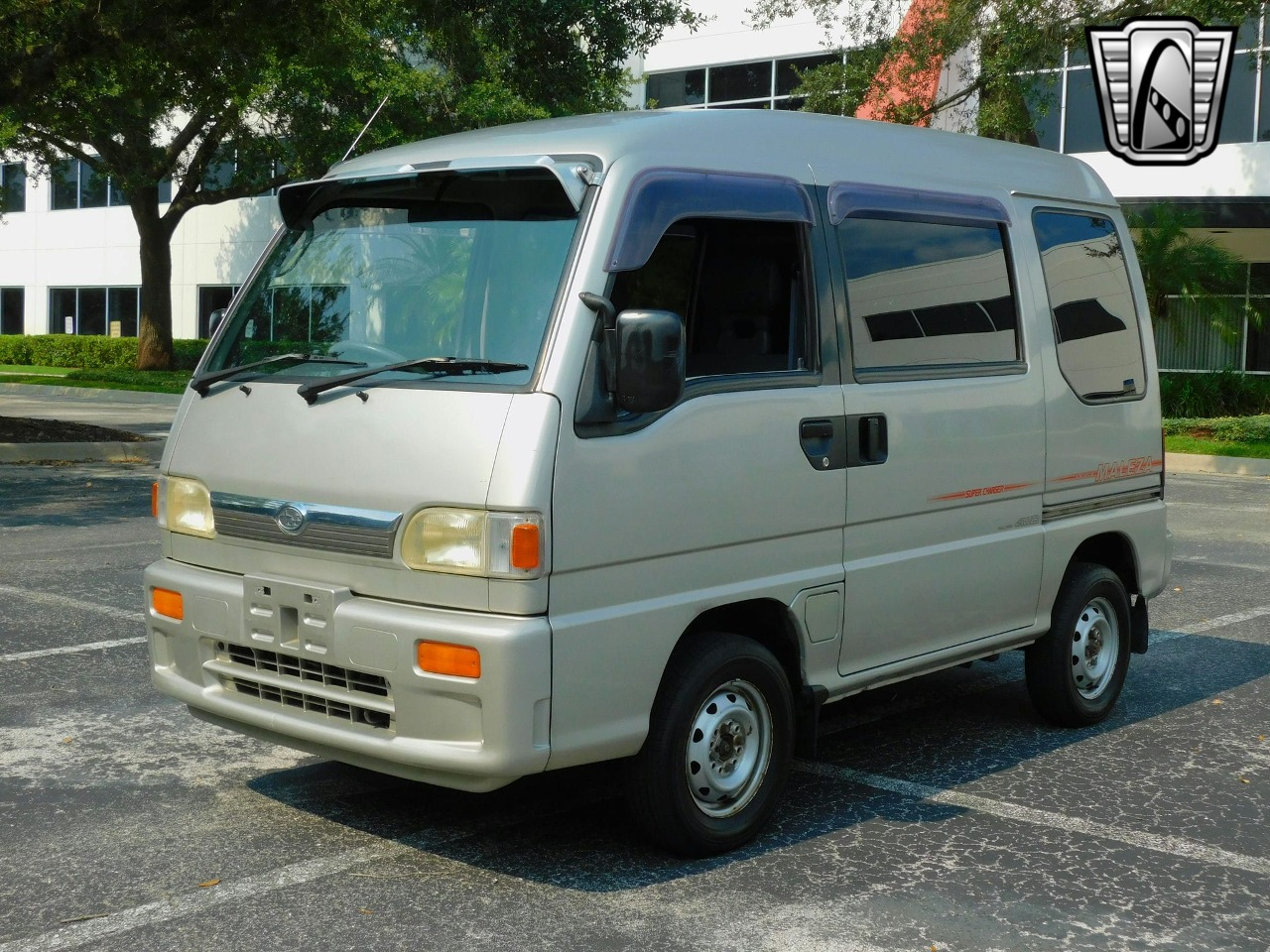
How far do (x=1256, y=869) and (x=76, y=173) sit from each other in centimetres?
4687

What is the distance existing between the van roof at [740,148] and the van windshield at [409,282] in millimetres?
128

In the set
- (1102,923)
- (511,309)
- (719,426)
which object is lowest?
(1102,923)

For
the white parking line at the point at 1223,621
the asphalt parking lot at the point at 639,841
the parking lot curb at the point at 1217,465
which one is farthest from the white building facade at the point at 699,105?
the asphalt parking lot at the point at 639,841

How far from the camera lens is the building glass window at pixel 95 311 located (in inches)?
1784

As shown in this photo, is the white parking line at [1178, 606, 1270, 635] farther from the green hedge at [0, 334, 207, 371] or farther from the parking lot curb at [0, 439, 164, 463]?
the green hedge at [0, 334, 207, 371]

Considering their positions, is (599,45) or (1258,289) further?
(1258,289)

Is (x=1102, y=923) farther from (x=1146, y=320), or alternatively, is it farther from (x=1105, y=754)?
(x=1146, y=320)

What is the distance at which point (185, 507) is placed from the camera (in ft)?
16.4

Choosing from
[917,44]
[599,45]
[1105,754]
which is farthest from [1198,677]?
[599,45]

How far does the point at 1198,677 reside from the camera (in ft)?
24.8

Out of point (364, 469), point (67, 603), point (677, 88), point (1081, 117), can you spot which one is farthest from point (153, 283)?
point (364, 469)

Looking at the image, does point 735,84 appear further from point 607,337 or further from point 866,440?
point 607,337

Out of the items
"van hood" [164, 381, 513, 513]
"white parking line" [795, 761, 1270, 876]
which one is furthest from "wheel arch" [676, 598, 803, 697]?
"van hood" [164, 381, 513, 513]

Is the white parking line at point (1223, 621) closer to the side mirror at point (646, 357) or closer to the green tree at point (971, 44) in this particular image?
the side mirror at point (646, 357)
